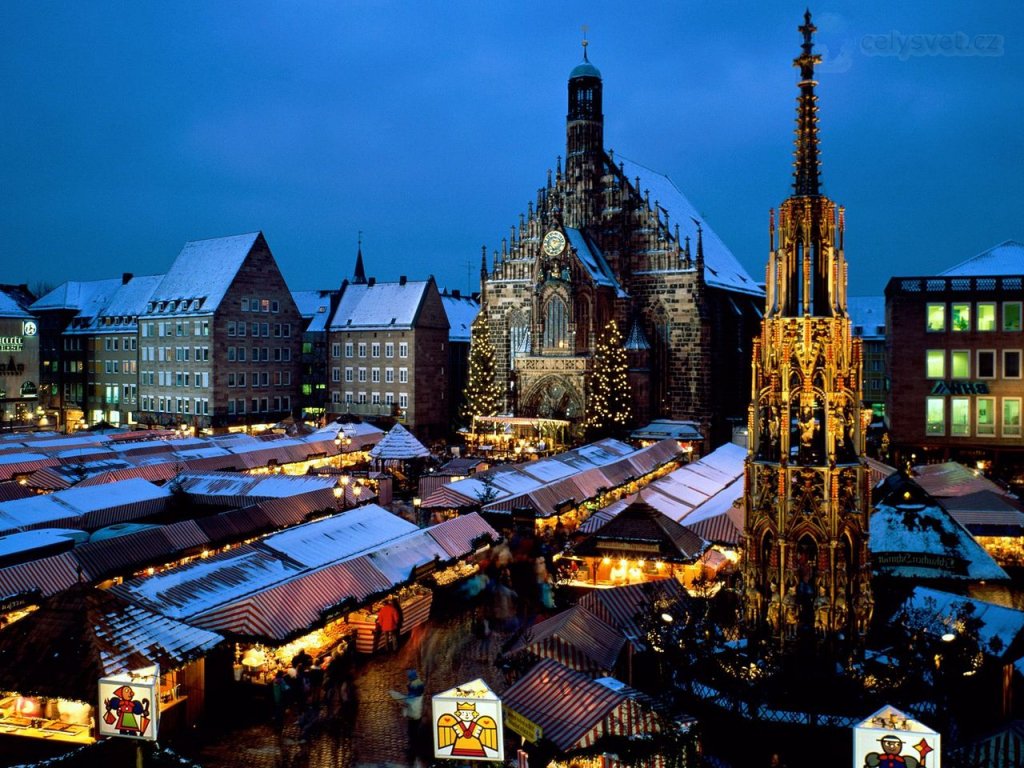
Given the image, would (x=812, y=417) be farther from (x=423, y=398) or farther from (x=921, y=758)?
(x=423, y=398)

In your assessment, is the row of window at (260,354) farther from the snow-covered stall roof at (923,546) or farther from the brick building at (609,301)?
the snow-covered stall roof at (923,546)

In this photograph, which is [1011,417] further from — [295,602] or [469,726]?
[469,726]

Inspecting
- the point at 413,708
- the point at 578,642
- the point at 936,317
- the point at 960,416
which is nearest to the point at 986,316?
the point at 936,317

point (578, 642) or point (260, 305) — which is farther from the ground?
point (260, 305)

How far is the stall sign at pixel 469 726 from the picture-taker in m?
6.84

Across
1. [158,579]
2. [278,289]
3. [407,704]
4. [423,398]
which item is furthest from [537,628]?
[278,289]

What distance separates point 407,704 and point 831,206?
366 inches

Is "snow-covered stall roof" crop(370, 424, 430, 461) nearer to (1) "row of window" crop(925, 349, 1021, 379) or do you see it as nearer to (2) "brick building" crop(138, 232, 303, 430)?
(1) "row of window" crop(925, 349, 1021, 379)

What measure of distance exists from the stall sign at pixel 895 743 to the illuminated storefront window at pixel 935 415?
3431cm

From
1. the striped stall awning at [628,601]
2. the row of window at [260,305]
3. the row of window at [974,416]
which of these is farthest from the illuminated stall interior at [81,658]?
the row of window at [260,305]

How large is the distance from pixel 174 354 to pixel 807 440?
53.2 metres

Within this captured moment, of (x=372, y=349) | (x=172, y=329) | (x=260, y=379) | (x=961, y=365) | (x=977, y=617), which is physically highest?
(x=172, y=329)

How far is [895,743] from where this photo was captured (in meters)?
6.09

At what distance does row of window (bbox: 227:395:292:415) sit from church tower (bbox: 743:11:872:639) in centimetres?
4956
